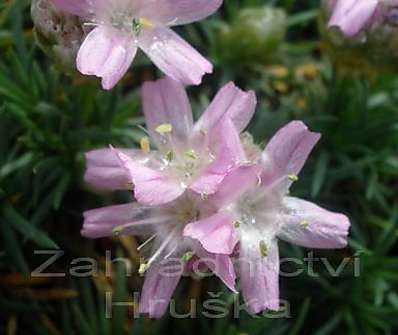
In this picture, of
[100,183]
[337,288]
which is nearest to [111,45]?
[100,183]

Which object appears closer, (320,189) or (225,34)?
(320,189)

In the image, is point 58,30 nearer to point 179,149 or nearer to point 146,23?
point 146,23

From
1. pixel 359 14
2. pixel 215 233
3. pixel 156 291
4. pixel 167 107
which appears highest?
pixel 359 14

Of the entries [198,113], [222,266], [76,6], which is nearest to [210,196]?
[222,266]

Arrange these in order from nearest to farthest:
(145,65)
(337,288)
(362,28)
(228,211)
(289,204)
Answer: (228,211) < (289,204) < (362,28) < (337,288) < (145,65)

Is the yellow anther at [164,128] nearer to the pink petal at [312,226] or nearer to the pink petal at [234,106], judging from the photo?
the pink petal at [234,106]

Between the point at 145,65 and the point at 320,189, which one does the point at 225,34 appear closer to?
the point at 145,65

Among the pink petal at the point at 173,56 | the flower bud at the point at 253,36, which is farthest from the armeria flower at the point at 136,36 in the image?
the flower bud at the point at 253,36

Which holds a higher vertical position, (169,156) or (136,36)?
(136,36)
